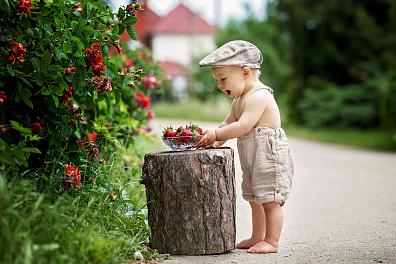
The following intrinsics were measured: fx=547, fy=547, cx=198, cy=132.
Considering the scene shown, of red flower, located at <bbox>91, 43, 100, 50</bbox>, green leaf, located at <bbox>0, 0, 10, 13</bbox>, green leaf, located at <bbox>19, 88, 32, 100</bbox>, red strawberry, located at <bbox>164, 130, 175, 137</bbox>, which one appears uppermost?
green leaf, located at <bbox>0, 0, 10, 13</bbox>

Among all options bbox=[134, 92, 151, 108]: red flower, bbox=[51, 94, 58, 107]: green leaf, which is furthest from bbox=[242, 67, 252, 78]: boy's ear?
bbox=[134, 92, 151, 108]: red flower

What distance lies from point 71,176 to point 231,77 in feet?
4.42

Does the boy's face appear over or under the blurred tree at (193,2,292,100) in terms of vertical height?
under

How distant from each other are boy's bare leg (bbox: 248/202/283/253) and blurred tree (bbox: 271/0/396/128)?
14.9 metres

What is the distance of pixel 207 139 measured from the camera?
3.93 metres

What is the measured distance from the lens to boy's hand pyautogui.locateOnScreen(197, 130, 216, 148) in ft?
12.9

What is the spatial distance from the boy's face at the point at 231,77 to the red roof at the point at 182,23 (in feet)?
149

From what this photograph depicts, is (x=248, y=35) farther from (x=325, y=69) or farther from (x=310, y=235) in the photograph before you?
(x=310, y=235)

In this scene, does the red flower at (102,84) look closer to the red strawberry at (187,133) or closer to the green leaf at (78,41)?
the green leaf at (78,41)

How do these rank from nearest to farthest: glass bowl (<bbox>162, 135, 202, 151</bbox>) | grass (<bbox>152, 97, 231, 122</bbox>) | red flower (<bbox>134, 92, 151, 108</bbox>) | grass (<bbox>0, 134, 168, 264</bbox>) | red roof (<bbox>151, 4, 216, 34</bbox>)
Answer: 1. grass (<bbox>0, 134, 168, 264</bbox>)
2. glass bowl (<bbox>162, 135, 202, 151</bbox>)
3. red flower (<bbox>134, 92, 151, 108</bbox>)
4. grass (<bbox>152, 97, 231, 122</bbox>)
5. red roof (<bbox>151, 4, 216, 34</bbox>)

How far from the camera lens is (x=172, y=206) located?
12.3ft

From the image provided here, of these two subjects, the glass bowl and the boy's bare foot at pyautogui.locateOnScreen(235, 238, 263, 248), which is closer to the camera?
the glass bowl

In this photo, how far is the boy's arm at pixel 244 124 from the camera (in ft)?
12.8

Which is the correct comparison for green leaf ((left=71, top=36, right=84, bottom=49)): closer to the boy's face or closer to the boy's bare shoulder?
the boy's face
